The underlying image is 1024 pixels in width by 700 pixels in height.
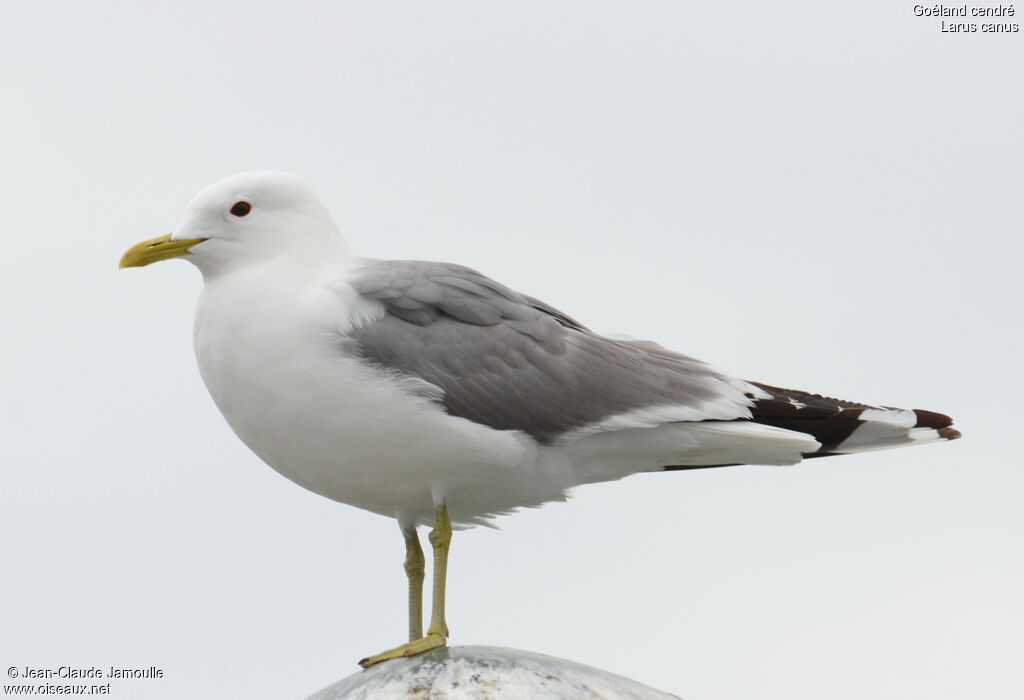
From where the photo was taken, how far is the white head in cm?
759

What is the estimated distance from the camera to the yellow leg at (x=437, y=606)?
732cm

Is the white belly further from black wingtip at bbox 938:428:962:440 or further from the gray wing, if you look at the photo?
black wingtip at bbox 938:428:962:440

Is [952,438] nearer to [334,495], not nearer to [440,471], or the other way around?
[440,471]

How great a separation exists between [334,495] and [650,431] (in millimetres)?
1770

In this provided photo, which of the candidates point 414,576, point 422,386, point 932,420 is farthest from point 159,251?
point 932,420

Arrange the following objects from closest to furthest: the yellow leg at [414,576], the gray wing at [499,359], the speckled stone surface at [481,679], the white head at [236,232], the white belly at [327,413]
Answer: the speckled stone surface at [481,679] < the white belly at [327,413] < the gray wing at [499,359] < the white head at [236,232] < the yellow leg at [414,576]

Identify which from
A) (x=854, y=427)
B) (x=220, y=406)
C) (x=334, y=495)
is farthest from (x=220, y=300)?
(x=854, y=427)

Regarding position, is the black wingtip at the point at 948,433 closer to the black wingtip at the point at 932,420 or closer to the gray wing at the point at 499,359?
the black wingtip at the point at 932,420

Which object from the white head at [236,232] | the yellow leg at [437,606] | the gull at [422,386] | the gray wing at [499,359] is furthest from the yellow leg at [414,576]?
the white head at [236,232]

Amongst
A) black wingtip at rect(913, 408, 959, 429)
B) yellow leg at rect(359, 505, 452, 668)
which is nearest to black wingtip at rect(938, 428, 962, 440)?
black wingtip at rect(913, 408, 959, 429)

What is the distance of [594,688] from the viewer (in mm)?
7016

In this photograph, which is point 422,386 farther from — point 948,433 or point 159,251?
point 948,433

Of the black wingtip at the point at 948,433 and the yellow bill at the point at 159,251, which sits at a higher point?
the yellow bill at the point at 159,251

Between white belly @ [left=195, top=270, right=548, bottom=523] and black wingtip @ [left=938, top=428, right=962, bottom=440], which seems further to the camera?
black wingtip @ [left=938, top=428, right=962, bottom=440]
